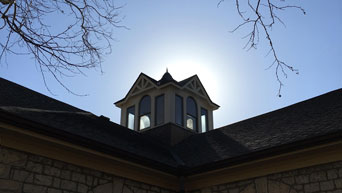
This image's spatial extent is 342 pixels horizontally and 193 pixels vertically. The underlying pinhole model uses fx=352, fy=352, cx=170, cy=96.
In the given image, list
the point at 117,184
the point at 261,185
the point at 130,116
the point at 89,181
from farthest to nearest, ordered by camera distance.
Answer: the point at 130,116
the point at 117,184
the point at 261,185
the point at 89,181

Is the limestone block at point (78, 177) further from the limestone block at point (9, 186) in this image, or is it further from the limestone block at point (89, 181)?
the limestone block at point (9, 186)

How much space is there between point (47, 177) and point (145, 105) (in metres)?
9.34

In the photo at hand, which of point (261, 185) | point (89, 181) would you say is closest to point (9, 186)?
point (89, 181)

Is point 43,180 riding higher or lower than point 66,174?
lower

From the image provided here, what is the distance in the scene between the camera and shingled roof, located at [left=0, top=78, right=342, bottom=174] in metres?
8.16

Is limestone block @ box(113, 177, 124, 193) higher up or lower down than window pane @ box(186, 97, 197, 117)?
lower down

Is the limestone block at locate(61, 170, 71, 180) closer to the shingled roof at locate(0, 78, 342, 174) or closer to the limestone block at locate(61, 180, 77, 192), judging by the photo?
the limestone block at locate(61, 180, 77, 192)

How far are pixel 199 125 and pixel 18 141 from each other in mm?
10428

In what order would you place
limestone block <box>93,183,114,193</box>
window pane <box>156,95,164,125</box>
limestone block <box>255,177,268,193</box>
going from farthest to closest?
window pane <box>156,95,164,125</box>, limestone block <box>255,177,268,193</box>, limestone block <box>93,183,114,193</box>

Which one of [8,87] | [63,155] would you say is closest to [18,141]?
[63,155]

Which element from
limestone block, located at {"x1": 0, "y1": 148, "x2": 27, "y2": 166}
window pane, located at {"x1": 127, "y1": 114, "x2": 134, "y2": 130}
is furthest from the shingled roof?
window pane, located at {"x1": 127, "y1": 114, "x2": 134, "y2": 130}

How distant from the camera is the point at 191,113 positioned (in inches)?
653

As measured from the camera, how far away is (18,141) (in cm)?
714

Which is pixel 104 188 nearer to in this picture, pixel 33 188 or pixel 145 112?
pixel 33 188
